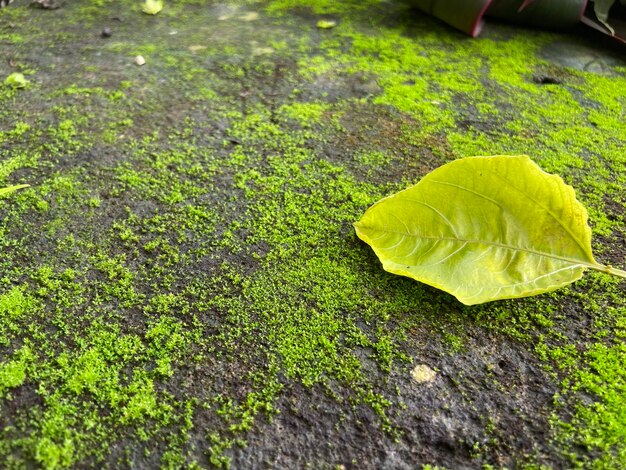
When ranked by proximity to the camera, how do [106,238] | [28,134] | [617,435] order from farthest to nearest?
[28,134] < [106,238] < [617,435]

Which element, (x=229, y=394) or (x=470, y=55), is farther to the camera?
(x=470, y=55)

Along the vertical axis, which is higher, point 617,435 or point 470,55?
point 470,55

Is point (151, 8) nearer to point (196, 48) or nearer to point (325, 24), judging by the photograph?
point (196, 48)

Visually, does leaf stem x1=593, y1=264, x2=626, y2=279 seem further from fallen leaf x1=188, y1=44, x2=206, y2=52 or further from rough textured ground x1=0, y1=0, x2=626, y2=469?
fallen leaf x1=188, y1=44, x2=206, y2=52

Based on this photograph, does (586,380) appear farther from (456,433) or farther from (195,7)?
(195,7)

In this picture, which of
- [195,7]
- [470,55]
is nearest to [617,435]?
[470,55]

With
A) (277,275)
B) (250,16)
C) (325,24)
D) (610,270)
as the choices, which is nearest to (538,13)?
(325,24)

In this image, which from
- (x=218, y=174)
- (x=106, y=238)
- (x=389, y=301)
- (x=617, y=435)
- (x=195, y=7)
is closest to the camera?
(x=617, y=435)

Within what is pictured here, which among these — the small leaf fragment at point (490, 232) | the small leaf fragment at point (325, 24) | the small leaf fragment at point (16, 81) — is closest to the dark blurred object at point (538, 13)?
the small leaf fragment at point (325, 24)

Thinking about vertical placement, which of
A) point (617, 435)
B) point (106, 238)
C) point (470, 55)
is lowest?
point (106, 238)
